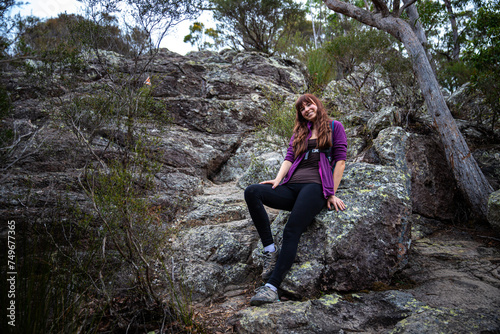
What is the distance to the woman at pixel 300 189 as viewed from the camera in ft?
8.68

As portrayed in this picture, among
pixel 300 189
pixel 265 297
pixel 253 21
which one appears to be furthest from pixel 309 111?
pixel 253 21

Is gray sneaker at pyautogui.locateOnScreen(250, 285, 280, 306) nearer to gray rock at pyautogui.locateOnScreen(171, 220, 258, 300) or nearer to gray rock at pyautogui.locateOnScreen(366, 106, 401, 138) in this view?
gray rock at pyautogui.locateOnScreen(171, 220, 258, 300)

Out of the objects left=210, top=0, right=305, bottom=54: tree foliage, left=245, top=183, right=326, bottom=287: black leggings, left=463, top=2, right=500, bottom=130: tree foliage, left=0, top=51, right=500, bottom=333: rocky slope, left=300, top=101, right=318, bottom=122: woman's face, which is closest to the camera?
left=0, top=51, right=500, bottom=333: rocky slope

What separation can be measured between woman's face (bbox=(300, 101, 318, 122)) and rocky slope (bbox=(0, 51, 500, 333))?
33.5 inches

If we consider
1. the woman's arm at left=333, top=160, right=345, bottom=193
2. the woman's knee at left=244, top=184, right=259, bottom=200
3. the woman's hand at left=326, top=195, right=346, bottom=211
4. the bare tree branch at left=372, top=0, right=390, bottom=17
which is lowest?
the woman's hand at left=326, top=195, right=346, bottom=211

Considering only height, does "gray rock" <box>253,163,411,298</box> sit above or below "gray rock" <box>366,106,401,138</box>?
below

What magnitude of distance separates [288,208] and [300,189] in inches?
9.8

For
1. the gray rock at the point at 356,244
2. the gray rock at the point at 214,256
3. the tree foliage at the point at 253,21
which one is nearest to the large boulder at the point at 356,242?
the gray rock at the point at 356,244

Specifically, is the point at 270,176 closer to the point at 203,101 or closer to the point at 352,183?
the point at 352,183

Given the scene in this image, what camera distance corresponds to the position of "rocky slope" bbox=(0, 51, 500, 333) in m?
2.35

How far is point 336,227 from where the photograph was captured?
9.30ft

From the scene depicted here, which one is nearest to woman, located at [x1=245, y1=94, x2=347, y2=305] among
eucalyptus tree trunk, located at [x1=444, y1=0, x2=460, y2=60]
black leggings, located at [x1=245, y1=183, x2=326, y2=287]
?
black leggings, located at [x1=245, y1=183, x2=326, y2=287]

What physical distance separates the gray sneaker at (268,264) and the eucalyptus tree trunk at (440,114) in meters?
3.56

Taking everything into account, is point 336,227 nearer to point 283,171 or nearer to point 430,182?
point 283,171
